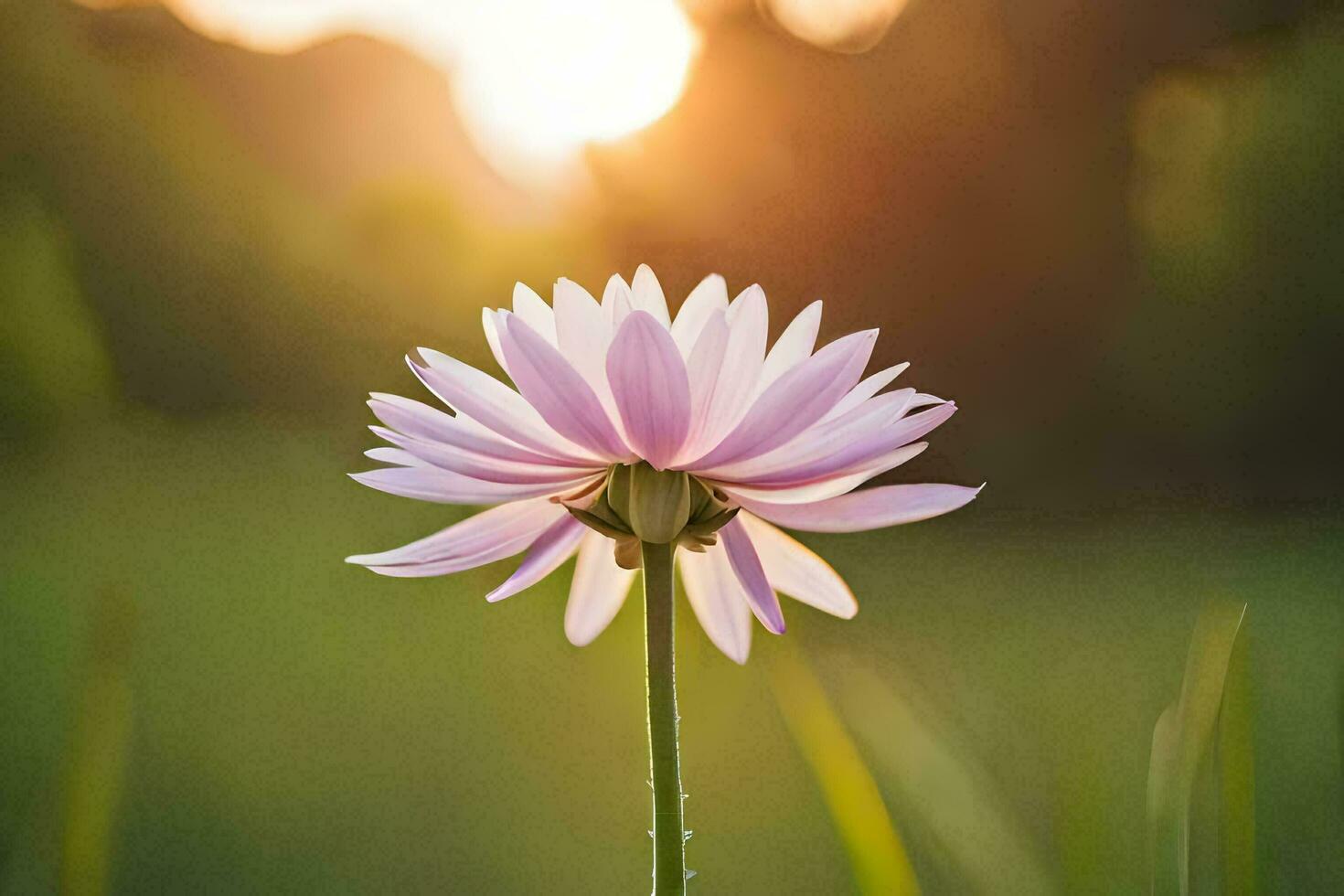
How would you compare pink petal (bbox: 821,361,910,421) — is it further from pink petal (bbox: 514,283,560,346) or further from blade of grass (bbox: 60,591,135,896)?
blade of grass (bbox: 60,591,135,896)

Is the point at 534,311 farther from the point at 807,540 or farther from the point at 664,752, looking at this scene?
the point at 807,540

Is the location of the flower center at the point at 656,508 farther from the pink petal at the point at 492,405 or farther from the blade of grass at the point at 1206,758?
the blade of grass at the point at 1206,758

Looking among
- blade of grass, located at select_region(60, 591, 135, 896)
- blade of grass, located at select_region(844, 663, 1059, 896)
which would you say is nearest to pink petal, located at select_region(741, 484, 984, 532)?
blade of grass, located at select_region(844, 663, 1059, 896)

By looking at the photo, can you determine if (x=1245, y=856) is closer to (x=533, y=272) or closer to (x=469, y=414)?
(x=469, y=414)

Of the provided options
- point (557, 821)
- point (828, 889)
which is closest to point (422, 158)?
point (557, 821)

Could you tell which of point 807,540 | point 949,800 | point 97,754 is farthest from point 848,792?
point 807,540

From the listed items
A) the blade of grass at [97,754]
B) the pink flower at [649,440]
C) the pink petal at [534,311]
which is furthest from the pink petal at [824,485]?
the blade of grass at [97,754]
